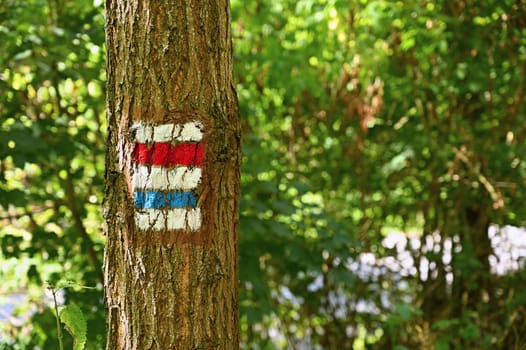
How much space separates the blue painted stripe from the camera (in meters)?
1.95

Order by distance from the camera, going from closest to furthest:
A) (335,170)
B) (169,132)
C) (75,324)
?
(169,132) < (75,324) < (335,170)

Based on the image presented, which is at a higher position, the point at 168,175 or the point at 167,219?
the point at 168,175

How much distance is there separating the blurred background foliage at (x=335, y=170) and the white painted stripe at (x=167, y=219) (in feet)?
5.00

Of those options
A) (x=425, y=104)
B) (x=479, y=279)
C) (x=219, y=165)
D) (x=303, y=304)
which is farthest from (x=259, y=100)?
(x=219, y=165)

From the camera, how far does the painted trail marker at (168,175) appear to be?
1947mm

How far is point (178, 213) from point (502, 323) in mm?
3316

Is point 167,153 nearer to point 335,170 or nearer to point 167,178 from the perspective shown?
point 167,178

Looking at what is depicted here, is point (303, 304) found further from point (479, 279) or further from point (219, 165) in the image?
point (219, 165)

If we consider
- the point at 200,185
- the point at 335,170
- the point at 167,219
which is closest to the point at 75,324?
the point at 167,219

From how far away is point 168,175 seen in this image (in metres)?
1.95

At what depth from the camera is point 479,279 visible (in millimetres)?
4902

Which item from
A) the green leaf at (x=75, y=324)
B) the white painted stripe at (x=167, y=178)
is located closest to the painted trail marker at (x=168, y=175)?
the white painted stripe at (x=167, y=178)

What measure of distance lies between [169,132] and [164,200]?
187mm

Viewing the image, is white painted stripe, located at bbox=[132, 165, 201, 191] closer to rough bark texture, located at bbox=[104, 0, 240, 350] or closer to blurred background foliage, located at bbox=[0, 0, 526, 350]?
rough bark texture, located at bbox=[104, 0, 240, 350]
